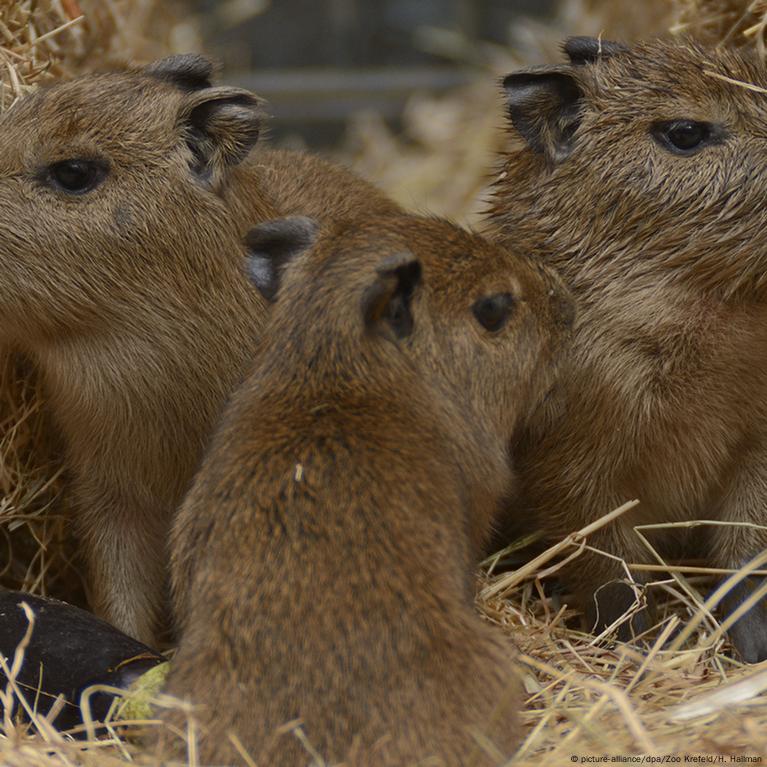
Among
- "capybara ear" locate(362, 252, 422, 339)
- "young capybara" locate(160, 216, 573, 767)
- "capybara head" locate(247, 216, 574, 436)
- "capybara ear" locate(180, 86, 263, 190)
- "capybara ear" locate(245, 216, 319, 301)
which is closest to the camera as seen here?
"young capybara" locate(160, 216, 573, 767)

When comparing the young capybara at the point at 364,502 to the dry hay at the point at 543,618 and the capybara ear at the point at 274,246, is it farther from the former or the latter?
the dry hay at the point at 543,618

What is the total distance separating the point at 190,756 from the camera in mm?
3062

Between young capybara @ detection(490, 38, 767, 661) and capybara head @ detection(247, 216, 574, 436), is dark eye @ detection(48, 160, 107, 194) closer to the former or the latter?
capybara head @ detection(247, 216, 574, 436)

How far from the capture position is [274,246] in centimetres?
413

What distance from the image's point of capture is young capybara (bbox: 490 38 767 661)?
168 inches

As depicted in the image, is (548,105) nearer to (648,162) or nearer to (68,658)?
(648,162)

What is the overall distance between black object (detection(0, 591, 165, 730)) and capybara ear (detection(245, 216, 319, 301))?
1.21m

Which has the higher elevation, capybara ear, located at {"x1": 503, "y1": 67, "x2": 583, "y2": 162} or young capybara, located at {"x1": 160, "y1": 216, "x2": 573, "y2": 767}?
capybara ear, located at {"x1": 503, "y1": 67, "x2": 583, "y2": 162}

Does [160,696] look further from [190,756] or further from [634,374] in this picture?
[634,374]

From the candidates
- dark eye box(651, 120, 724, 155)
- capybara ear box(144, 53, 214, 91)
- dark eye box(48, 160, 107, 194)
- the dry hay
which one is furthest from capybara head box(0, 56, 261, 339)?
dark eye box(651, 120, 724, 155)

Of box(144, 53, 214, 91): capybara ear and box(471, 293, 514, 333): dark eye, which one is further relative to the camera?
box(144, 53, 214, 91): capybara ear

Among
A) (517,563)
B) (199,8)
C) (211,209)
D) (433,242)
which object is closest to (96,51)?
(211,209)

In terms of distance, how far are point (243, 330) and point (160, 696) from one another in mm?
1539

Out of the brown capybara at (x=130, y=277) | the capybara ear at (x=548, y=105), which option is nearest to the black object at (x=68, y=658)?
the brown capybara at (x=130, y=277)
